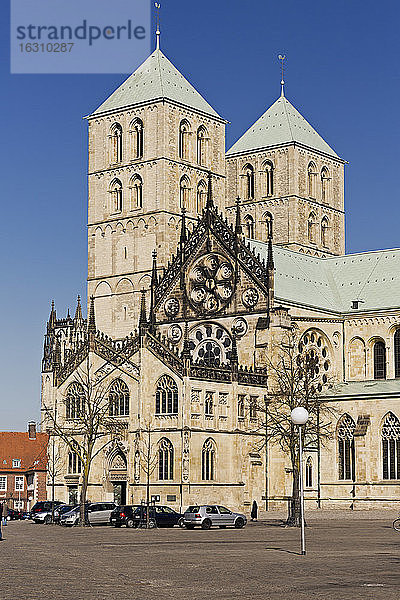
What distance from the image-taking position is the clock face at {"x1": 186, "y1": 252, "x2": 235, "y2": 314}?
89.5 metres

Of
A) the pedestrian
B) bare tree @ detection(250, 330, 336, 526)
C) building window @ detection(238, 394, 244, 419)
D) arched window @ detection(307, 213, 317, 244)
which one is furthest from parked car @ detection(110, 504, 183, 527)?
arched window @ detection(307, 213, 317, 244)

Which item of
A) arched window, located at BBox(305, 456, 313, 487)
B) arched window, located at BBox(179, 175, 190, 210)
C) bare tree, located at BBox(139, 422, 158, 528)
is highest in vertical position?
arched window, located at BBox(179, 175, 190, 210)

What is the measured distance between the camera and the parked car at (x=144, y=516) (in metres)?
68.2

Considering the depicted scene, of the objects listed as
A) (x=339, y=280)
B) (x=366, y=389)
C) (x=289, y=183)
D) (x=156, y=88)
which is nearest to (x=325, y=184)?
(x=289, y=183)

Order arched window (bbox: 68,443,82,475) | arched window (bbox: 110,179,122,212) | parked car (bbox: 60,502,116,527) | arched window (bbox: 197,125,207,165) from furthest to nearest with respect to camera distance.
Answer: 1. arched window (bbox: 197,125,207,165)
2. arched window (bbox: 110,179,122,212)
3. arched window (bbox: 68,443,82,475)
4. parked car (bbox: 60,502,116,527)

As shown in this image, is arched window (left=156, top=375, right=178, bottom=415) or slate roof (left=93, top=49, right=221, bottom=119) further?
slate roof (left=93, top=49, right=221, bottom=119)

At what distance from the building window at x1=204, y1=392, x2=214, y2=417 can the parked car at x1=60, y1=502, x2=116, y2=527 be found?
10.5 metres

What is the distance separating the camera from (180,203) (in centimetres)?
11325

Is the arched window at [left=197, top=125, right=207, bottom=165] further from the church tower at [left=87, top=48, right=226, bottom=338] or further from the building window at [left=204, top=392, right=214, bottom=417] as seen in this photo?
the building window at [left=204, top=392, right=214, bottom=417]

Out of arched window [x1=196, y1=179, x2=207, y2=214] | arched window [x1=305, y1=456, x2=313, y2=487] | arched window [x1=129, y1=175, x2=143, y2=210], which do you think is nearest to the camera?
arched window [x1=305, y1=456, x2=313, y2=487]

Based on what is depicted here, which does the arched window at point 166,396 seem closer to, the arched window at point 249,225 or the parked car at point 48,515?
the parked car at point 48,515

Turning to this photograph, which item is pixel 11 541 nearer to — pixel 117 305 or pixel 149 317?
pixel 149 317

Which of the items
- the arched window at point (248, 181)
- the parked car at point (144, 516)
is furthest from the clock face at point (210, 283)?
the arched window at point (248, 181)

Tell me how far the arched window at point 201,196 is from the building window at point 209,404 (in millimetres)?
38194
